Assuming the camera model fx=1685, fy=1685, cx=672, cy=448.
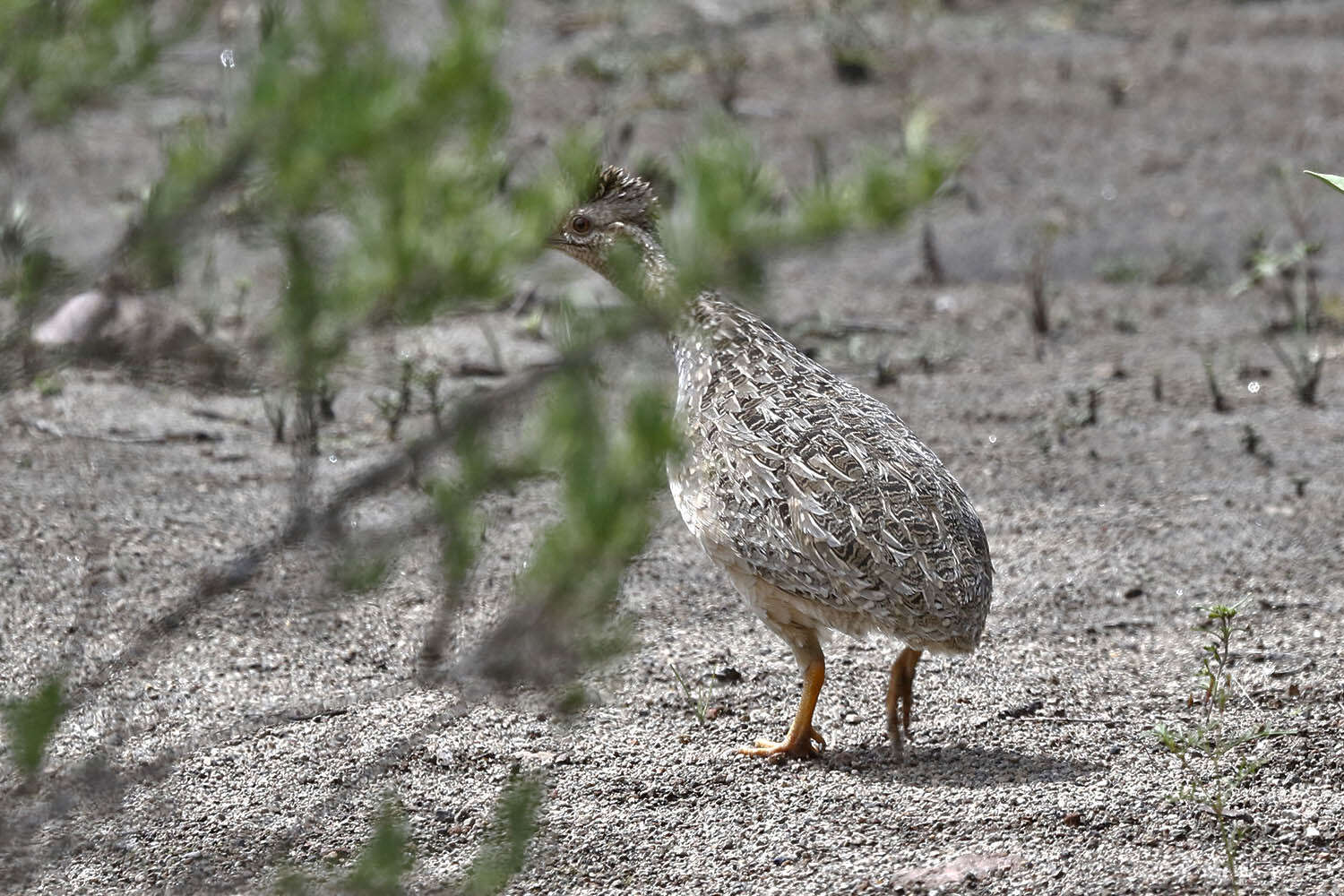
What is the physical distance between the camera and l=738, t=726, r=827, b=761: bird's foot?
4676 mm

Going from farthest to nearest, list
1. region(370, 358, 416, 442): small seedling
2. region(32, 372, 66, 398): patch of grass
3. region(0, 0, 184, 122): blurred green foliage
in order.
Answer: region(32, 372, 66, 398): patch of grass, region(370, 358, 416, 442): small seedling, region(0, 0, 184, 122): blurred green foliage

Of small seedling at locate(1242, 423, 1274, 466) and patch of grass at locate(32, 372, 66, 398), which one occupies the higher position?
patch of grass at locate(32, 372, 66, 398)

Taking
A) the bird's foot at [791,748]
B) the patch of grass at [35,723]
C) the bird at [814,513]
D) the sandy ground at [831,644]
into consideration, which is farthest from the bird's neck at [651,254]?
the patch of grass at [35,723]

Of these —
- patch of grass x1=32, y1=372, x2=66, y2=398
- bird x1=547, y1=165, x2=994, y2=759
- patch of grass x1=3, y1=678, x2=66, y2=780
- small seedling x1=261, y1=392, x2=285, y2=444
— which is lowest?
small seedling x1=261, y1=392, x2=285, y2=444

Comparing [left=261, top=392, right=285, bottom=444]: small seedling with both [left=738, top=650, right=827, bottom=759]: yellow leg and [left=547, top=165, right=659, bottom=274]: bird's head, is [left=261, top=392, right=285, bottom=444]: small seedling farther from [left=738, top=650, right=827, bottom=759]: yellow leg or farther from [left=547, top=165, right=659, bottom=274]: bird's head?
[left=738, top=650, right=827, bottom=759]: yellow leg

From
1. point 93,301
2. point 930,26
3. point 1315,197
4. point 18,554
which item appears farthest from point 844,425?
point 930,26

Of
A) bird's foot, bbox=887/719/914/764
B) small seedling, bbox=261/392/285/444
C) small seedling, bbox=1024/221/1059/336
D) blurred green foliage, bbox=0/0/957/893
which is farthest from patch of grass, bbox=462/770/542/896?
small seedling, bbox=1024/221/1059/336

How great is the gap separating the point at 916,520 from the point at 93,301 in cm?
451

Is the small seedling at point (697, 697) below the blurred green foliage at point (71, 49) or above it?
below

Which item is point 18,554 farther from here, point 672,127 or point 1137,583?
point 672,127

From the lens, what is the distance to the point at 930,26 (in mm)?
13570

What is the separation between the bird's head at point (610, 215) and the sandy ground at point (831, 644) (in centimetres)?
87

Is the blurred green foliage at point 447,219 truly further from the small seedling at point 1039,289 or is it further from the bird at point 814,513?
the small seedling at point 1039,289

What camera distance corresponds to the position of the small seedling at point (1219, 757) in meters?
3.91
